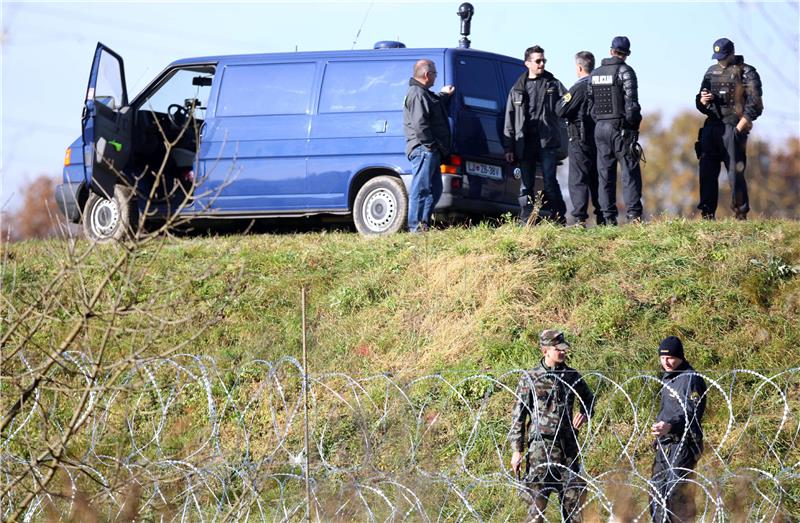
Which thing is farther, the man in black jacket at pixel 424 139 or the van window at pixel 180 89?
the van window at pixel 180 89

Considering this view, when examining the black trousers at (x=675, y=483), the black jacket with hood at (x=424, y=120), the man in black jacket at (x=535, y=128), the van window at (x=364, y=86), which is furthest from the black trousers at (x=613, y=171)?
the black trousers at (x=675, y=483)

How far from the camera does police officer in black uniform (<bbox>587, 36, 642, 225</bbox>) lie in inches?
463

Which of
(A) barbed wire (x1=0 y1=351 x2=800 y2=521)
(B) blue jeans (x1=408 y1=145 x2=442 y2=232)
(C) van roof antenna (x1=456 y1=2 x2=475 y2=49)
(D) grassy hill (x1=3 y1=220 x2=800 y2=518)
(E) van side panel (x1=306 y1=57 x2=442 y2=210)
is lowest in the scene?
(A) barbed wire (x1=0 y1=351 x2=800 y2=521)

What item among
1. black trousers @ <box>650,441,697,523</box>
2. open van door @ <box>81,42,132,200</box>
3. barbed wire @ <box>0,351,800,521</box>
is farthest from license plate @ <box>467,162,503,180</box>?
black trousers @ <box>650,441,697,523</box>

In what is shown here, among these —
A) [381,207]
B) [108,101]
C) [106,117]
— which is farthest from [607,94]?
[108,101]

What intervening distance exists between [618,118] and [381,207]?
2.63 meters

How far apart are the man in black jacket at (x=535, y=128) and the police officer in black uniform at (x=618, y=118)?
0.55m

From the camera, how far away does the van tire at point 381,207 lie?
12.8m

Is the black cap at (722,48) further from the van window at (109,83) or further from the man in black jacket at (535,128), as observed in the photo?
the van window at (109,83)

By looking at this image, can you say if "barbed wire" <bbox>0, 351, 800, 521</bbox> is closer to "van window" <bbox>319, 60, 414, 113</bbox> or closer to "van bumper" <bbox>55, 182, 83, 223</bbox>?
"van window" <bbox>319, 60, 414, 113</bbox>

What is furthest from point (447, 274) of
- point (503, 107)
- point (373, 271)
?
point (503, 107)

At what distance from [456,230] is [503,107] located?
5.79 feet

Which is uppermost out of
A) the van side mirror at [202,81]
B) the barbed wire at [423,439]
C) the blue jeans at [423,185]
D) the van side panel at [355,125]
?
the van side mirror at [202,81]

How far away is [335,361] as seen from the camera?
10.6m
